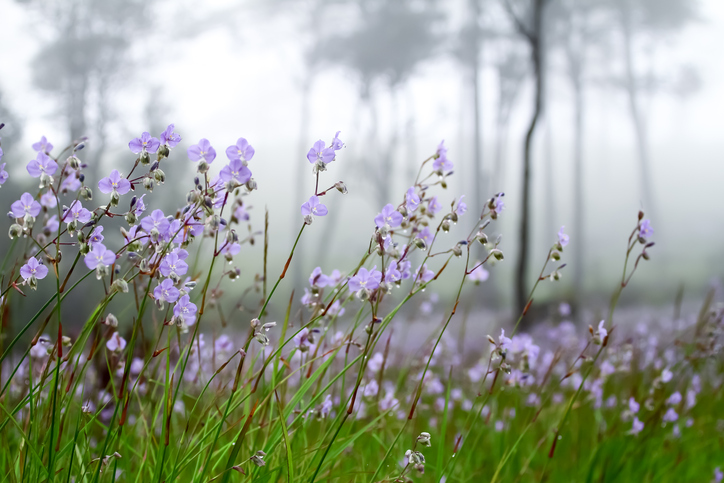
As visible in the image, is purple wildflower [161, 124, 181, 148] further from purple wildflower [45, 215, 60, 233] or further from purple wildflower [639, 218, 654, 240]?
purple wildflower [639, 218, 654, 240]

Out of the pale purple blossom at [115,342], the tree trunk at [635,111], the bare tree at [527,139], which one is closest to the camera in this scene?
the pale purple blossom at [115,342]

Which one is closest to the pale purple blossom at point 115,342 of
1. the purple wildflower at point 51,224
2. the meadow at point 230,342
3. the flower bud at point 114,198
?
the meadow at point 230,342

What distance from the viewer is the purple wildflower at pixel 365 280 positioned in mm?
1285

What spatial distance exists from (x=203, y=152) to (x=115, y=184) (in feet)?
0.73

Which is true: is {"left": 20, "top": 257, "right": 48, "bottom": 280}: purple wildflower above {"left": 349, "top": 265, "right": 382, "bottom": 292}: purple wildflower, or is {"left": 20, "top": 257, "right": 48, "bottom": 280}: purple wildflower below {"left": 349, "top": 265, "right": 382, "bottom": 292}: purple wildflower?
above

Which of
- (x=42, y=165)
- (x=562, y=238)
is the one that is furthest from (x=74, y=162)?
(x=562, y=238)

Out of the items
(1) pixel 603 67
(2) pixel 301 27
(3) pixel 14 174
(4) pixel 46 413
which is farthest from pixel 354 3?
(4) pixel 46 413

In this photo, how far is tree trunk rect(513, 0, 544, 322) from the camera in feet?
26.1

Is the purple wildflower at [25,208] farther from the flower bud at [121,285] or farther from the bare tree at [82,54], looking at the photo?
the bare tree at [82,54]

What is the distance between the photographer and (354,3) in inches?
691

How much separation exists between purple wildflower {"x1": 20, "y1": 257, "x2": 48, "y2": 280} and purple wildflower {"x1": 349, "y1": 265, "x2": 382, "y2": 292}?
0.72m

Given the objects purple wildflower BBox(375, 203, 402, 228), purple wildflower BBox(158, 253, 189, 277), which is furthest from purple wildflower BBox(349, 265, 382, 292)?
purple wildflower BBox(158, 253, 189, 277)

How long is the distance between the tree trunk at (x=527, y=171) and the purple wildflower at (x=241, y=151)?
285 inches

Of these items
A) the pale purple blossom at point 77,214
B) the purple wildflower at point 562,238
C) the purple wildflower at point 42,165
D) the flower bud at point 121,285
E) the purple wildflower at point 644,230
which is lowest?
the flower bud at point 121,285
